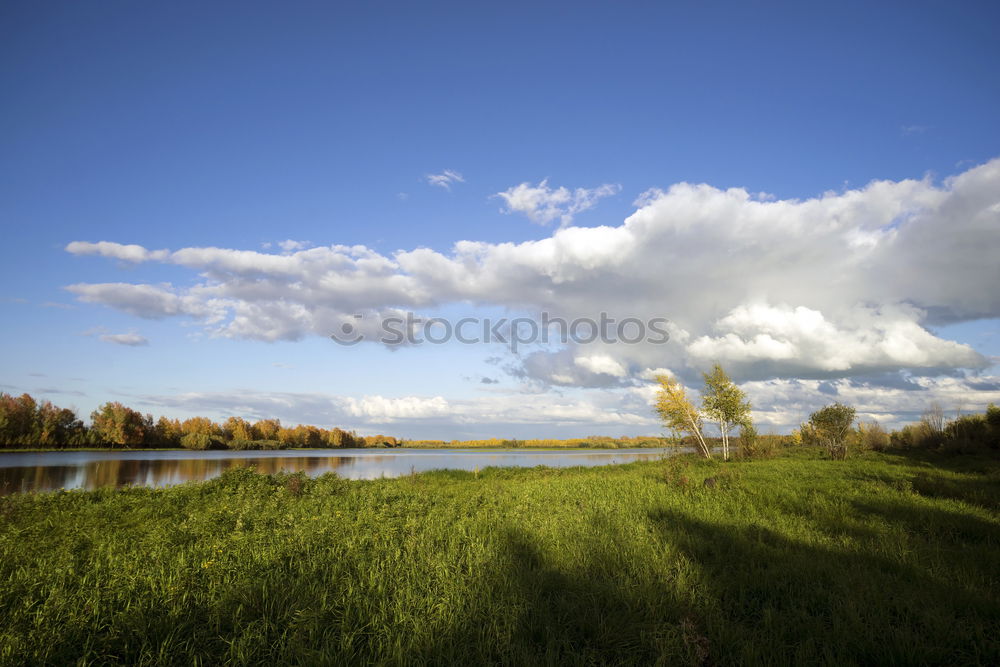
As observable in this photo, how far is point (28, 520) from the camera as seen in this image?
10.9 m

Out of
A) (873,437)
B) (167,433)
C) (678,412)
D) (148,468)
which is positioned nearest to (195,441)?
(167,433)

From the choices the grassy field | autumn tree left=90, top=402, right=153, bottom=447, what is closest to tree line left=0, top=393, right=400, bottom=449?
autumn tree left=90, top=402, right=153, bottom=447

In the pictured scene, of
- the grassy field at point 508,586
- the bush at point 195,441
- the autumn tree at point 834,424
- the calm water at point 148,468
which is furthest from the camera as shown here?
the bush at point 195,441

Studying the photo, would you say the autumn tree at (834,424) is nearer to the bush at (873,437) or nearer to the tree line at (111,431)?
the bush at (873,437)

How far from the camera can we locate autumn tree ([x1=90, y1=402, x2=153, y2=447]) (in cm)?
→ 7269

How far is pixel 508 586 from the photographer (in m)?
6.03

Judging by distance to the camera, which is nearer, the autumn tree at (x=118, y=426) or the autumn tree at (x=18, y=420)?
the autumn tree at (x=18, y=420)

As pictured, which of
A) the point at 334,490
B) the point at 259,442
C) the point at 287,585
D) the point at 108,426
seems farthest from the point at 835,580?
the point at 259,442

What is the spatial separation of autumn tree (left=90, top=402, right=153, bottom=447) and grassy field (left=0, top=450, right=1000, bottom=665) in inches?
3176

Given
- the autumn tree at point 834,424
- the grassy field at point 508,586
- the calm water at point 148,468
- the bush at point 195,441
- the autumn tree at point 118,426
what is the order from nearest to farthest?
the grassy field at point 508,586 < the calm water at point 148,468 < the autumn tree at point 834,424 < the autumn tree at point 118,426 < the bush at point 195,441

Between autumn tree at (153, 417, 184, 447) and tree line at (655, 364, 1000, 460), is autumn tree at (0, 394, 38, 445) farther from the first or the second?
tree line at (655, 364, 1000, 460)

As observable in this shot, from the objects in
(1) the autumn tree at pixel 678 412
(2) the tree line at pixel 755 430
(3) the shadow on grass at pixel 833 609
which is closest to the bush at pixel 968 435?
(2) the tree line at pixel 755 430

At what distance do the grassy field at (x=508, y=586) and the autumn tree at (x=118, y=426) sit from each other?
8066cm

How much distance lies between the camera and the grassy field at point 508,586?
4.59 m
